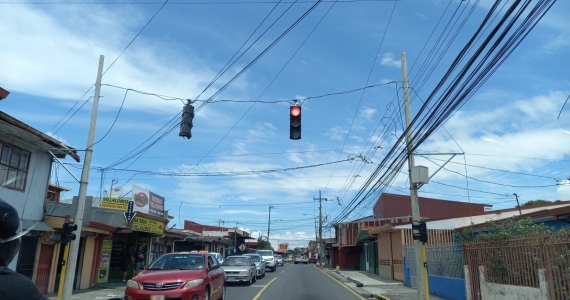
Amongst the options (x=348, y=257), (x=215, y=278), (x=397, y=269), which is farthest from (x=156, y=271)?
(x=348, y=257)

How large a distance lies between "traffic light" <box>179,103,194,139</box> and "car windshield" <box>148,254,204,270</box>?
3869 millimetres

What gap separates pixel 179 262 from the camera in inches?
501

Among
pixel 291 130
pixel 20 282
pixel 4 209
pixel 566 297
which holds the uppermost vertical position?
pixel 291 130

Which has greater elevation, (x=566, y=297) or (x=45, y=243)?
(x=45, y=243)

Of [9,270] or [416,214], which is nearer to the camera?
[9,270]

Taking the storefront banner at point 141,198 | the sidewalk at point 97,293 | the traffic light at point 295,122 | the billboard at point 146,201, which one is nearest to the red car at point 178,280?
the sidewalk at point 97,293

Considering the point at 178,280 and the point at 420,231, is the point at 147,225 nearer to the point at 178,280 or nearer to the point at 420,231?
the point at 178,280

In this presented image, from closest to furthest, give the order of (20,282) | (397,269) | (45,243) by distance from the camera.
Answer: (20,282) → (45,243) → (397,269)

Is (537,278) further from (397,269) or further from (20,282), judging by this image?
(397,269)

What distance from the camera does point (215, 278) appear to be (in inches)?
508

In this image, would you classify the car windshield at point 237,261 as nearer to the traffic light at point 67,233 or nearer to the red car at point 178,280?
the red car at point 178,280

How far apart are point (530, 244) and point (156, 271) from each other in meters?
9.55

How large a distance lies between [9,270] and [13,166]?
1531cm

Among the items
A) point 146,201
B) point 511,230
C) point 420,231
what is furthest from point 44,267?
point 511,230
